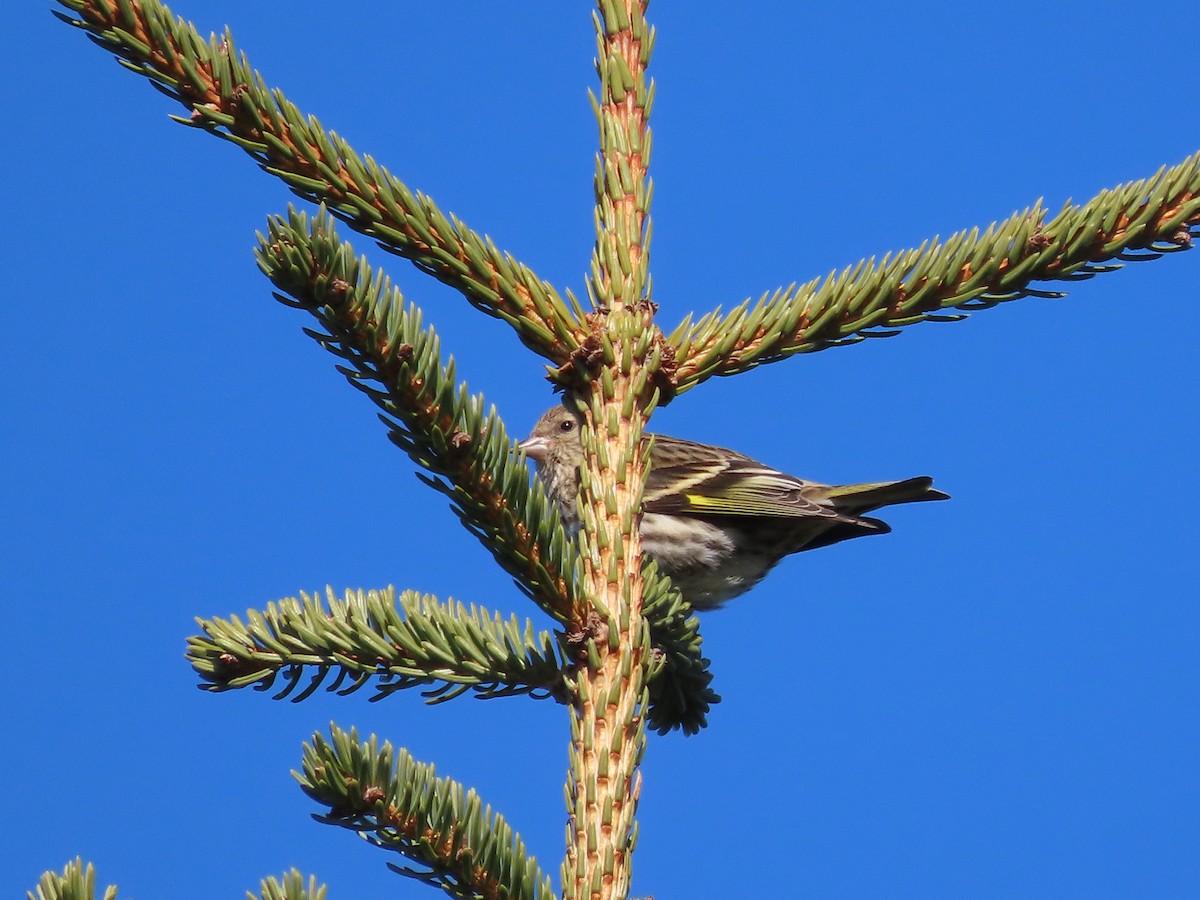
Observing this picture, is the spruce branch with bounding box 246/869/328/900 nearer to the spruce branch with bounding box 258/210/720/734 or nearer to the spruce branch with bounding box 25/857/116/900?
the spruce branch with bounding box 25/857/116/900

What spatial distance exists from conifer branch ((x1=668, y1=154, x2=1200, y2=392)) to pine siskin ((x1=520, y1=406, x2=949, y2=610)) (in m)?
3.24

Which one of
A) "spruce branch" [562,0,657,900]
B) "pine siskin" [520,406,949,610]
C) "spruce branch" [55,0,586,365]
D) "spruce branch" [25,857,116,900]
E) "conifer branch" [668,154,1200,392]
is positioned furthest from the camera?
"pine siskin" [520,406,949,610]

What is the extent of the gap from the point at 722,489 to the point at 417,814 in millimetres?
3922

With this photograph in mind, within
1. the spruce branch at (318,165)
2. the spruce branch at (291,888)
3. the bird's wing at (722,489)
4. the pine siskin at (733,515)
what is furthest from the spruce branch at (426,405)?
the bird's wing at (722,489)

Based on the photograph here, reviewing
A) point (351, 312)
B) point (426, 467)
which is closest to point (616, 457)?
point (426, 467)

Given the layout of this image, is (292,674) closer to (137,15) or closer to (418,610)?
(418,610)

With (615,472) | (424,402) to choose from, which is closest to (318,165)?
(424,402)

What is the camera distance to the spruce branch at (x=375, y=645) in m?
1.92

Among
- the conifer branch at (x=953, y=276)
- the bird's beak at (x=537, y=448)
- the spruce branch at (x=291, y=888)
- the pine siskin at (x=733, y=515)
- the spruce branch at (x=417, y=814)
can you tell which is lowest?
the spruce branch at (x=291, y=888)

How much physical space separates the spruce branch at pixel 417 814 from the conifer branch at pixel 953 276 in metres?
0.74

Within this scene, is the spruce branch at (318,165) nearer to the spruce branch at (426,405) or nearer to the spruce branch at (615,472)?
the spruce branch at (615,472)

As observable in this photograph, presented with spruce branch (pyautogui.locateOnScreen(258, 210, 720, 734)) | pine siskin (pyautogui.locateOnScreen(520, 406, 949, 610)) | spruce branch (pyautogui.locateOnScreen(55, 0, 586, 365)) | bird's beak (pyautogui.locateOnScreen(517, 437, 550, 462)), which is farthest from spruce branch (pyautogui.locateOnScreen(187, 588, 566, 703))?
bird's beak (pyautogui.locateOnScreen(517, 437, 550, 462))

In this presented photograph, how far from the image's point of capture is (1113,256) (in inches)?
81.1

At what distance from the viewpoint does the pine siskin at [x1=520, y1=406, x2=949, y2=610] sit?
17.8 ft
